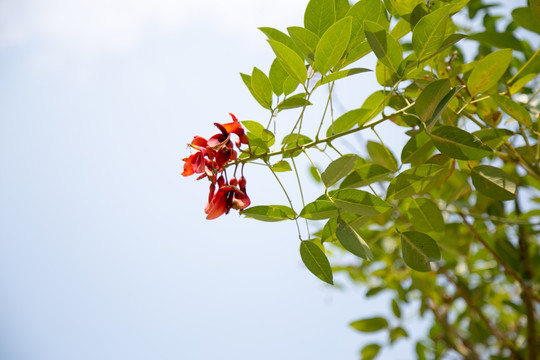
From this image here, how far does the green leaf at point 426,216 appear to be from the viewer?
74cm

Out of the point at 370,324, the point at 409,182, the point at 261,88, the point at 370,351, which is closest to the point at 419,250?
the point at 409,182

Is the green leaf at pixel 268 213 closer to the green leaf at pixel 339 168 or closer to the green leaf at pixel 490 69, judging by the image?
the green leaf at pixel 339 168

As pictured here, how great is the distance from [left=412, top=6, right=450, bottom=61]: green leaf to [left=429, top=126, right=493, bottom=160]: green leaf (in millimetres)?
101

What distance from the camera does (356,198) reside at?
59cm

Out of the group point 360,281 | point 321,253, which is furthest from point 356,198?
point 360,281

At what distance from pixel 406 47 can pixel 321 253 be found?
65 cm

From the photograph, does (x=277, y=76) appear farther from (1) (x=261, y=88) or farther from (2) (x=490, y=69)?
(2) (x=490, y=69)

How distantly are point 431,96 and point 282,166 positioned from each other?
0.24 meters

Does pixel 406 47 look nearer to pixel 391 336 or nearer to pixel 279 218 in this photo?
pixel 279 218

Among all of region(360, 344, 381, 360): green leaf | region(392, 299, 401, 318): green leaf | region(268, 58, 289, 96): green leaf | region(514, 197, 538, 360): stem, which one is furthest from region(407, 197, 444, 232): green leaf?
region(360, 344, 381, 360): green leaf

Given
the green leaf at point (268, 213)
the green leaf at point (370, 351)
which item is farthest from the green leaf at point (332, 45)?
the green leaf at point (370, 351)

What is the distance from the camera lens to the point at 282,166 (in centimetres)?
71

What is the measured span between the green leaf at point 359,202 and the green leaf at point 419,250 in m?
0.09

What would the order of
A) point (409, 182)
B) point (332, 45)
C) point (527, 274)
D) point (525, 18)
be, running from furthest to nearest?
1. point (527, 274)
2. point (525, 18)
3. point (409, 182)
4. point (332, 45)
